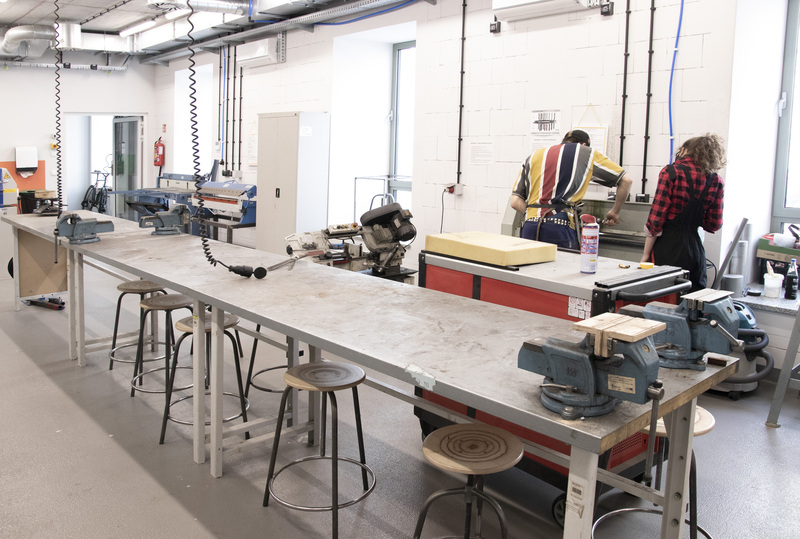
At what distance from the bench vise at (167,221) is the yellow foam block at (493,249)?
218cm

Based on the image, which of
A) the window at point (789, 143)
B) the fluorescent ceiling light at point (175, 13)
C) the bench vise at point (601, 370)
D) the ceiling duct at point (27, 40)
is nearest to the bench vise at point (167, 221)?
the bench vise at point (601, 370)

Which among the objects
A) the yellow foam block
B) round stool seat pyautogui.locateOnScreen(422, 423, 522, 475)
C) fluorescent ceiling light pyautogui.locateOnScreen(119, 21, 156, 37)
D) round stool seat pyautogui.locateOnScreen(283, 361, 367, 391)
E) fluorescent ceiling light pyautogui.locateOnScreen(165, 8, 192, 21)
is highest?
fluorescent ceiling light pyautogui.locateOnScreen(119, 21, 156, 37)

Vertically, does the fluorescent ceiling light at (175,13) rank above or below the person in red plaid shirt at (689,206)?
above

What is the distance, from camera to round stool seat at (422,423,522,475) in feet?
6.31

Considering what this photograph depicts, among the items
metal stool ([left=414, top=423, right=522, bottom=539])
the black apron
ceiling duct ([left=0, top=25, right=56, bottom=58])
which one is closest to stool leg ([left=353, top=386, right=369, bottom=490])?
metal stool ([left=414, top=423, right=522, bottom=539])

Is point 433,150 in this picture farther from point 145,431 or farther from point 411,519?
point 411,519

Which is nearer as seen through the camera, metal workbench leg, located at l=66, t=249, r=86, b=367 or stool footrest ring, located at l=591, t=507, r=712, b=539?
stool footrest ring, located at l=591, t=507, r=712, b=539

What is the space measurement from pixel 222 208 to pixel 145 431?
16.3 ft

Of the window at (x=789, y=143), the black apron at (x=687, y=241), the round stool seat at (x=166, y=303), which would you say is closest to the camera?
the round stool seat at (x=166, y=303)

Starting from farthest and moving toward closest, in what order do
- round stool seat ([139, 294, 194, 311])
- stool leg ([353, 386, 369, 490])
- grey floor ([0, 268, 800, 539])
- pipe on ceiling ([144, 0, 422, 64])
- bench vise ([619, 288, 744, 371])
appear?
pipe on ceiling ([144, 0, 422, 64]) → round stool seat ([139, 294, 194, 311]) → stool leg ([353, 386, 369, 490]) → grey floor ([0, 268, 800, 539]) → bench vise ([619, 288, 744, 371])

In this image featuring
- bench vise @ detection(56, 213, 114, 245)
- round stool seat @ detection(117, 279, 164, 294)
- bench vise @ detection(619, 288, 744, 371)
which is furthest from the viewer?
round stool seat @ detection(117, 279, 164, 294)

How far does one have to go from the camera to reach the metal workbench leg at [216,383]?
2824 mm

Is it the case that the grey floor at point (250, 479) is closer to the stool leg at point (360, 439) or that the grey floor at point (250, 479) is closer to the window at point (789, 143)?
the stool leg at point (360, 439)

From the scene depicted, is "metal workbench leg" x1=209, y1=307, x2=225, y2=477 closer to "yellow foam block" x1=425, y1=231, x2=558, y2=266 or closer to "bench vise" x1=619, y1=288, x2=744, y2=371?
"yellow foam block" x1=425, y1=231, x2=558, y2=266
